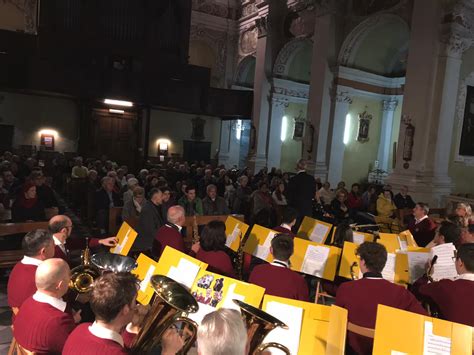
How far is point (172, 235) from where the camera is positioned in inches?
186

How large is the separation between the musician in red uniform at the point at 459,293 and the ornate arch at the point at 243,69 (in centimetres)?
1949

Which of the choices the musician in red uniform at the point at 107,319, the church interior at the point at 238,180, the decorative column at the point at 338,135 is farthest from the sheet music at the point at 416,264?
the decorative column at the point at 338,135

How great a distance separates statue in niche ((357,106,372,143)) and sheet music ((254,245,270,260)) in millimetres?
12888

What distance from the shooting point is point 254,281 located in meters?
3.56

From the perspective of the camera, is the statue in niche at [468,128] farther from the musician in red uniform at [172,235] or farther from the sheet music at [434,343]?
the sheet music at [434,343]

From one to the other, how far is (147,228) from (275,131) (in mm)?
13812

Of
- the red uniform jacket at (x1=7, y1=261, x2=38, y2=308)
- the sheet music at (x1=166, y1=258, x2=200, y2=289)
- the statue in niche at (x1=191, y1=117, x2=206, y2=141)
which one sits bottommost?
the red uniform jacket at (x1=7, y1=261, x2=38, y2=308)

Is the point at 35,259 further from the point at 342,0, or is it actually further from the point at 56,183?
the point at 342,0

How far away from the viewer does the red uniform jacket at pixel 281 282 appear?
11.2ft

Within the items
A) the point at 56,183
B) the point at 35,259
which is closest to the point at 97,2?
the point at 56,183

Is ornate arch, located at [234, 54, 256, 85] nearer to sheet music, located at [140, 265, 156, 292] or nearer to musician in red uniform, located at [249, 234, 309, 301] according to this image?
musician in red uniform, located at [249, 234, 309, 301]

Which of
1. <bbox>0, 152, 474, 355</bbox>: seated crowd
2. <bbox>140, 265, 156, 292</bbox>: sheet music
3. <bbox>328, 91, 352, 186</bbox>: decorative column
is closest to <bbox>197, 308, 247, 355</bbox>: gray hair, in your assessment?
<bbox>0, 152, 474, 355</bbox>: seated crowd

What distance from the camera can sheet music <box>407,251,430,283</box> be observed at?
14.2 ft

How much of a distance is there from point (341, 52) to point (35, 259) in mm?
13934
